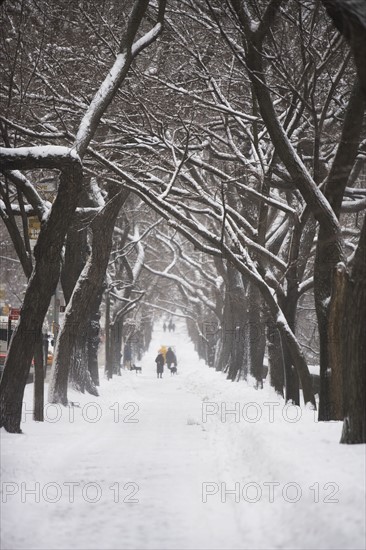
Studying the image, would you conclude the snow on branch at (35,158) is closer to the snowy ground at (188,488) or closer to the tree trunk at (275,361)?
the snowy ground at (188,488)

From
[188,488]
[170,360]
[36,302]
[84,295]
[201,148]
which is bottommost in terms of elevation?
[188,488]

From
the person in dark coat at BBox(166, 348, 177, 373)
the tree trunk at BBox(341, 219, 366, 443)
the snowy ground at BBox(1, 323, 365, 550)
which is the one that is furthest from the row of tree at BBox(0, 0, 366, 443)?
the person in dark coat at BBox(166, 348, 177, 373)

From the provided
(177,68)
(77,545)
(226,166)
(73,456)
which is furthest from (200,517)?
(226,166)

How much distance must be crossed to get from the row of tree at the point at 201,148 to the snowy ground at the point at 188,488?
974mm

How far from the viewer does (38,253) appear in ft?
38.4

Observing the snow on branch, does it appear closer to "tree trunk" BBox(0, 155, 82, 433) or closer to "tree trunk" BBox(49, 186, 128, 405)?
"tree trunk" BBox(0, 155, 82, 433)

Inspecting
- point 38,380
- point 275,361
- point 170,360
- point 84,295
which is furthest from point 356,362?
point 170,360

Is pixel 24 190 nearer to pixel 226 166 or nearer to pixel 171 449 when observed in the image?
pixel 171 449

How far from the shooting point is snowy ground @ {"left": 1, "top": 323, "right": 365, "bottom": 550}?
6164mm

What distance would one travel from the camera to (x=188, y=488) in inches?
330

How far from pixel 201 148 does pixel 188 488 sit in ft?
28.9

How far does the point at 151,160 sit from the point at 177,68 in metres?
2.16

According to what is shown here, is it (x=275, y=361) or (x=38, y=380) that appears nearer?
(x=38, y=380)

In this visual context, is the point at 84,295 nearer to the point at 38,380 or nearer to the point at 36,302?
the point at 38,380
